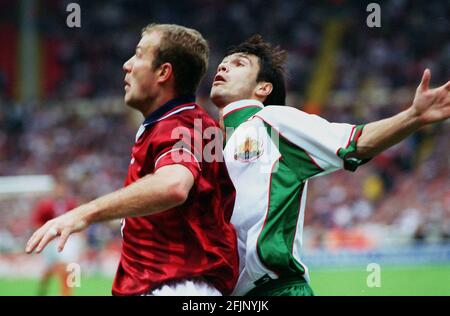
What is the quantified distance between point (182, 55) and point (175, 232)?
93cm

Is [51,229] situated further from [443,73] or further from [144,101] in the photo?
[443,73]

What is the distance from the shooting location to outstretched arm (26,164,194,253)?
118 inches

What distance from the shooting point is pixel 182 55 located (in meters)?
3.90

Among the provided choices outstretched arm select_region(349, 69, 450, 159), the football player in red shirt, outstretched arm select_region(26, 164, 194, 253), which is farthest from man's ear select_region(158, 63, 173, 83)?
outstretched arm select_region(349, 69, 450, 159)

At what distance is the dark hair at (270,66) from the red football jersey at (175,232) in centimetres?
102

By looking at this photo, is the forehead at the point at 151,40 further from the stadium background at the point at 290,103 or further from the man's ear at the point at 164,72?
the stadium background at the point at 290,103

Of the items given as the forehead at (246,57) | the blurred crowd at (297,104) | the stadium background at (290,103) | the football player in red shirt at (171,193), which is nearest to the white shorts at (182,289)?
the football player in red shirt at (171,193)

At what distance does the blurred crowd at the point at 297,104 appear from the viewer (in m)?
17.0

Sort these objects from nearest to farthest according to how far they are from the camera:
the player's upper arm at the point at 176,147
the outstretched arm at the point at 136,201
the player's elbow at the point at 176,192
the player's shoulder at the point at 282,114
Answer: the outstretched arm at the point at 136,201 → the player's elbow at the point at 176,192 → the player's upper arm at the point at 176,147 → the player's shoulder at the point at 282,114

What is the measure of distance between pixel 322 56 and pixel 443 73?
13.9 feet

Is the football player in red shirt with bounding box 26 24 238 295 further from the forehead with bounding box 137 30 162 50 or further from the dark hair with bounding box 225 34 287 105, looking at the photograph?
the dark hair with bounding box 225 34 287 105

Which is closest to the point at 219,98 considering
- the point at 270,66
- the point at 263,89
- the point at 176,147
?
the point at 263,89

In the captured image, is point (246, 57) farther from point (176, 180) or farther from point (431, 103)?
point (176, 180)

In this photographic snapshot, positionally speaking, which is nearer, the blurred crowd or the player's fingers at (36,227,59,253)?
the player's fingers at (36,227,59,253)
